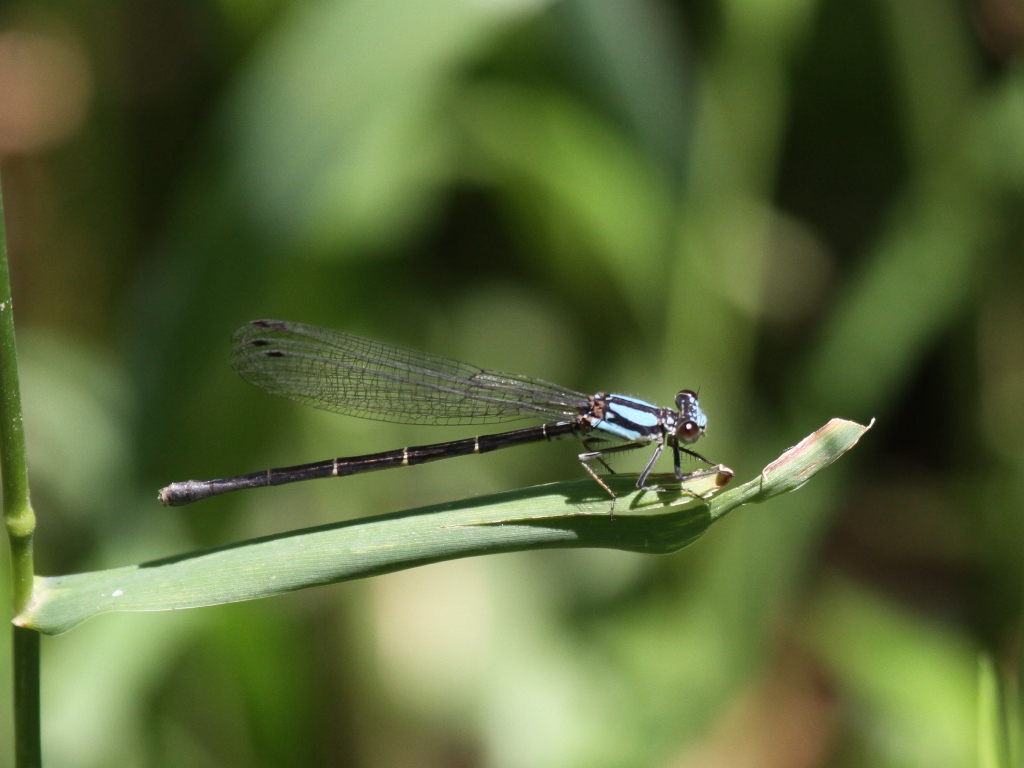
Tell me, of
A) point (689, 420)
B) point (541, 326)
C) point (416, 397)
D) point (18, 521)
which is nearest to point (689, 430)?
point (689, 420)

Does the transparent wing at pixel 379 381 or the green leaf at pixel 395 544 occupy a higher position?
the transparent wing at pixel 379 381

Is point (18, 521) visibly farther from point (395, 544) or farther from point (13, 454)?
point (395, 544)

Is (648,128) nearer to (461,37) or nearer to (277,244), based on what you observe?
(461,37)

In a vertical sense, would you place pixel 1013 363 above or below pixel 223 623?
above

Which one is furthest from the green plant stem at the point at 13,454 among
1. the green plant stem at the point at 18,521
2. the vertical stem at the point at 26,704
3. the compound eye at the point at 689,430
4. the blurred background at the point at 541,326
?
the compound eye at the point at 689,430

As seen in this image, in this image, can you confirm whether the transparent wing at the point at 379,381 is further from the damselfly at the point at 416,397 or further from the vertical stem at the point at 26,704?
the vertical stem at the point at 26,704

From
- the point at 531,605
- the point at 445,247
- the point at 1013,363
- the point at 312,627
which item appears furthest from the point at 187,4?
the point at 1013,363
